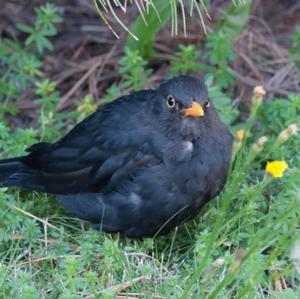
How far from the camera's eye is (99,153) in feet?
13.8

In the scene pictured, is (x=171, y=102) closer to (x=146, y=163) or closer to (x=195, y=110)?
(x=195, y=110)

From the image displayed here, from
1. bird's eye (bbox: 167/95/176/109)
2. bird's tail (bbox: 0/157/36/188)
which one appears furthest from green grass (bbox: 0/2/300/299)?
bird's eye (bbox: 167/95/176/109)

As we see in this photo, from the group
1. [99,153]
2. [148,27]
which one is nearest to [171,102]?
[99,153]

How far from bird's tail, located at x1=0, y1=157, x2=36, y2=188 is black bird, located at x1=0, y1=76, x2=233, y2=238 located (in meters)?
0.02

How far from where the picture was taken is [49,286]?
143 inches

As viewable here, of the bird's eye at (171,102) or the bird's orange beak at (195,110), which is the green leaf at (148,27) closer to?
the bird's eye at (171,102)

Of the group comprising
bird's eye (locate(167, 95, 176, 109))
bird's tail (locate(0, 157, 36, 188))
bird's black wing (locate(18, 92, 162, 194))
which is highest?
bird's eye (locate(167, 95, 176, 109))

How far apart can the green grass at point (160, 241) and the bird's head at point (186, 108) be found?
0.23 m

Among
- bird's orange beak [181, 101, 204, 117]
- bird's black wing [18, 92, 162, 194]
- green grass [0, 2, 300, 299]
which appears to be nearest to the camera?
green grass [0, 2, 300, 299]

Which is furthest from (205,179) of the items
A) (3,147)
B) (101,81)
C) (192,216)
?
→ (101,81)

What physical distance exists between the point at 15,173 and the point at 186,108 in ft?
3.35

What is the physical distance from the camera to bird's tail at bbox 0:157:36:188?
4.39 meters

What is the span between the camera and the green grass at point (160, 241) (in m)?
Answer: 3.42

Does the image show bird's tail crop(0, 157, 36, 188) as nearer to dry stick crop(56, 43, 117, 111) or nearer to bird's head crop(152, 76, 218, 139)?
bird's head crop(152, 76, 218, 139)
